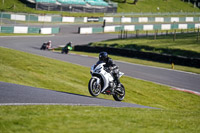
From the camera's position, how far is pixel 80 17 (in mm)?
64250

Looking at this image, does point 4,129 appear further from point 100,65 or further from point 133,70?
point 133,70

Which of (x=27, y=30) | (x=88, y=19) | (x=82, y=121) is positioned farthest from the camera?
(x=88, y=19)

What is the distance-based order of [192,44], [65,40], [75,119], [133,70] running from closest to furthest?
[75,119], [133,70], [192,44], [65,40]

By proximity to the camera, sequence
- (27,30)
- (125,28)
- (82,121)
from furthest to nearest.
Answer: (125,28) → (27,30) → (82,121)

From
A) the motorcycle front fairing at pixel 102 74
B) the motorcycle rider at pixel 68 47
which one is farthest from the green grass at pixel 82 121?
the motorcycle rider at pixel 68 47

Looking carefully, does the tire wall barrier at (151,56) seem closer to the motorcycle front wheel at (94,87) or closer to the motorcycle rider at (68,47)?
the motorcycle rider at (68,47)

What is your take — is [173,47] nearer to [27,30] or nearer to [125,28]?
[27,30]

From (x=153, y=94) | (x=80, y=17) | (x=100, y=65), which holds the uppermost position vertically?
(x=80, y=17)

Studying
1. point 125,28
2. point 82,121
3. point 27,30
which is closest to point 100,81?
point 82,121

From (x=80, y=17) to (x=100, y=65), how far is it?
52.0 m

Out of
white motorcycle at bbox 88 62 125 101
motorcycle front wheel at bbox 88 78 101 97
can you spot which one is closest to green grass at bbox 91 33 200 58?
white motorcycle at bbox 88 62 125 101

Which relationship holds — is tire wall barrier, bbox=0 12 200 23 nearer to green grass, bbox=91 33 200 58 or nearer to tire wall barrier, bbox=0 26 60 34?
tire wall barrier, bbox=0 26 60 34

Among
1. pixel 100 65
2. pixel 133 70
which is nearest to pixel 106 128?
pixel 100 65

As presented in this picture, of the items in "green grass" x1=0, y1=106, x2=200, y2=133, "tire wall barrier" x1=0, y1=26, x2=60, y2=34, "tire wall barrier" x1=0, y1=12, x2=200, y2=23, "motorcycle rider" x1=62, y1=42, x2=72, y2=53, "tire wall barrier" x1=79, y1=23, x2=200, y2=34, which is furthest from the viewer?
"tire wall barrier" x1=79, y1=23, x2=200, y2=34
